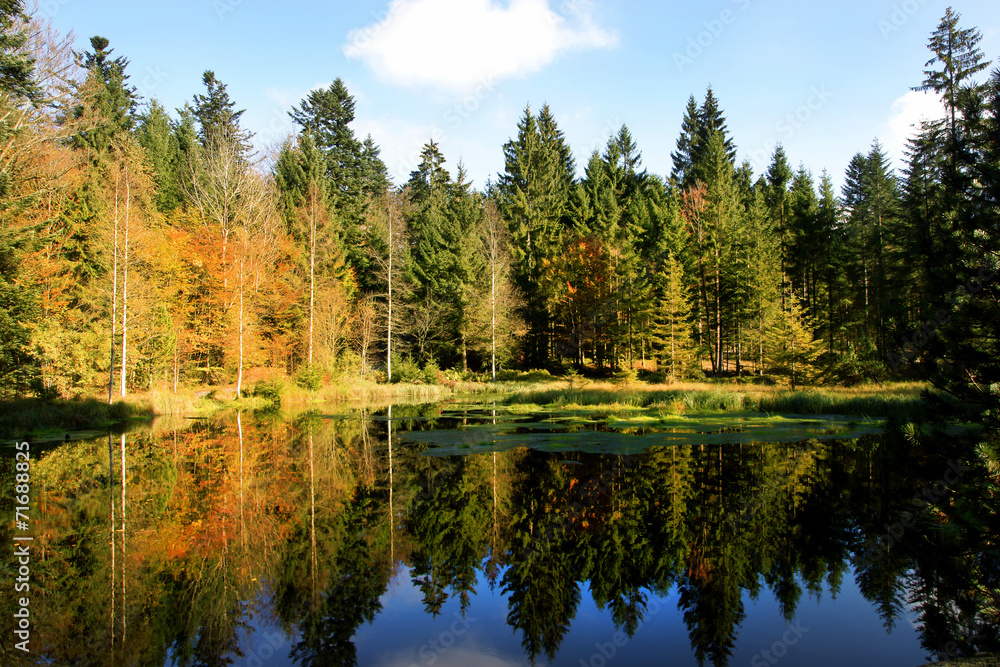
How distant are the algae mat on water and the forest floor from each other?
1.36 metres

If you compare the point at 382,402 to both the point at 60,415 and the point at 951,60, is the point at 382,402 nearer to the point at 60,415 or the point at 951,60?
the point at 60,415

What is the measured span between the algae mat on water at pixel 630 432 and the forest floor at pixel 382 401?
4.48ft

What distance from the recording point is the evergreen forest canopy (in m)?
23.0

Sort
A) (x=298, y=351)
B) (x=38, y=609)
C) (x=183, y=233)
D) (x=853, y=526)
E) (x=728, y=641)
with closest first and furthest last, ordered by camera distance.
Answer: (x=728, y=641) < (x=38, y=609) < (x=853, y=526) < (x=183, y=233) < (x=298, y=351)

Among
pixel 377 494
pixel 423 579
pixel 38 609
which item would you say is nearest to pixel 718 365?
pixel 377 494

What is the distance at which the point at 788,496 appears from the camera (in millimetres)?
9867

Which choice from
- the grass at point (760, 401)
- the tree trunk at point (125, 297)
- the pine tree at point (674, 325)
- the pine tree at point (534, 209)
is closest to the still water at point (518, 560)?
the grass at point (760, 401)

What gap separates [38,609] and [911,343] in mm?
11442

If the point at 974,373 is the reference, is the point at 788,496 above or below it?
below

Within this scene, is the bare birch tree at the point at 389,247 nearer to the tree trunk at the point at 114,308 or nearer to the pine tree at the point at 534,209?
the pine tree at the point at 534,209

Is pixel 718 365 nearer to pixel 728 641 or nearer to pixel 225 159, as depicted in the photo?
pixel 225 159

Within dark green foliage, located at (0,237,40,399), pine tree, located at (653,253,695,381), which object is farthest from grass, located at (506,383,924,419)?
dark green foliage, located at (0,237,40,399)

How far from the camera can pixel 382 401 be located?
32250 mm

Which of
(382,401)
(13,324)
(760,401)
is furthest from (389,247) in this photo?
(760,401)
